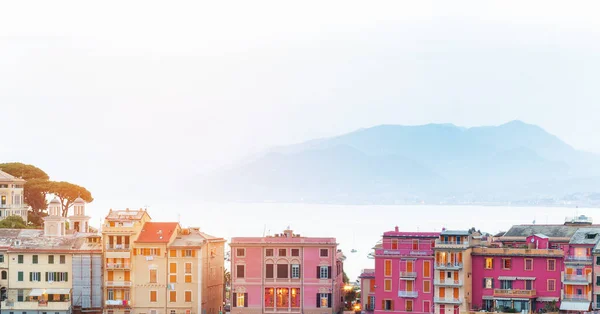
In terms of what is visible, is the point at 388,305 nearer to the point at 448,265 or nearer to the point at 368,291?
the point at 368,291

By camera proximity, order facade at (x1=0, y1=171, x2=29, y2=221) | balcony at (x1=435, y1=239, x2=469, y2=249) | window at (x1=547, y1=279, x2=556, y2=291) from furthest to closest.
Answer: facade at (x1=0, y1=171, x2=29, y2=221), balcony at (x1=435, y1=239, x2=469, y2=249), window at (x1=547, y1=279, x2=556, y2=291)

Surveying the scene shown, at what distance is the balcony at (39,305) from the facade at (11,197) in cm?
3323

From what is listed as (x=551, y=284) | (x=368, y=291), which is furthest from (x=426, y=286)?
(x=551, y=284)

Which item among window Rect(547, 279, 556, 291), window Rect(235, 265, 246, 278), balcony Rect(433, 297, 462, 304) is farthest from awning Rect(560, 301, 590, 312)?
window Rect(235, 265, 246, 278)

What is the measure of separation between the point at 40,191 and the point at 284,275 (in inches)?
1870

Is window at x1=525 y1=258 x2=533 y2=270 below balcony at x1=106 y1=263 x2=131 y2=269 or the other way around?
the other way around

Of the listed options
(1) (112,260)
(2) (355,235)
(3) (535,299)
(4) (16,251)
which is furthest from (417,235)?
(2) (355,235)

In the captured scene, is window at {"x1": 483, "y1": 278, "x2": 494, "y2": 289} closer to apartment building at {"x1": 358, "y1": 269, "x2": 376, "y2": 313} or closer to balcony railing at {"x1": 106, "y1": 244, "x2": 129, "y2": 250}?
apartment building at {"x1": 358, "y1": 269, "x2": 376, "y2": 313}

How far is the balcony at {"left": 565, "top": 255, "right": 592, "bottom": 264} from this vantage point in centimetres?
5703

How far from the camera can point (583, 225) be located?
64062 millimetres

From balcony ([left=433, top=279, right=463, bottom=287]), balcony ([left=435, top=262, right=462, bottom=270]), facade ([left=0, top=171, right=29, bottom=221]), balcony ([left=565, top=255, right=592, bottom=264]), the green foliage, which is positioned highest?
facade ([left=0, top=171, right=29, bottom=221])

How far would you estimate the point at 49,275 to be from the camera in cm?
6606

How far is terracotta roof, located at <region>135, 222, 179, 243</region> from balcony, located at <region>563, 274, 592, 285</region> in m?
25.6

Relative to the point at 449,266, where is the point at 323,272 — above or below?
below
